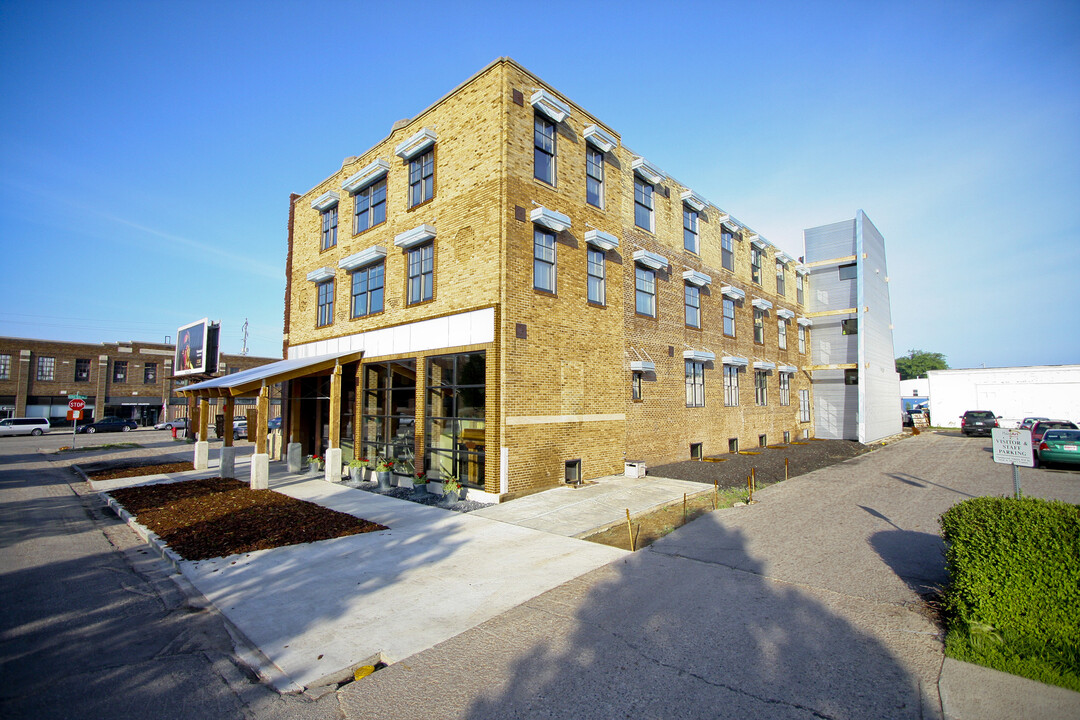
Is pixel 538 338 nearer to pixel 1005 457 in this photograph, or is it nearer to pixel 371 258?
pixel 371 258

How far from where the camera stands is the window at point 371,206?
17.6 metres

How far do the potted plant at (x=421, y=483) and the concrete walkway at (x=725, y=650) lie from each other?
713 cm

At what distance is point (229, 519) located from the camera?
10664 millimetres

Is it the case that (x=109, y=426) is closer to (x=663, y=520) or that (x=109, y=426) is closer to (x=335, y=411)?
(x=335, y=411)

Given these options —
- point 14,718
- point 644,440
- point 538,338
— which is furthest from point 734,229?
point 14,718

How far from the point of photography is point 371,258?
16.8 m

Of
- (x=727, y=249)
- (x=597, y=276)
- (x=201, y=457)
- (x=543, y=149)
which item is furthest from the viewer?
(x=727, y=249)

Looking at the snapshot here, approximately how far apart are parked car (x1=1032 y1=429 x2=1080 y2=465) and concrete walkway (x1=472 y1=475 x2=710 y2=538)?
1345cm

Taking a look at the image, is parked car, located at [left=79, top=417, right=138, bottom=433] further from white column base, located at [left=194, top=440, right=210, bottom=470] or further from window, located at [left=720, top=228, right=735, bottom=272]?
window, located at [left=720, top=228, right=735, bottom=272]

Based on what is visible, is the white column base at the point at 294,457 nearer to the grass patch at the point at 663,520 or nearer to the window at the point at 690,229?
the grass patch at the point at 663,520

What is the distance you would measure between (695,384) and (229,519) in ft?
55.8

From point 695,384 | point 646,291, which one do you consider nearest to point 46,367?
point 646,291

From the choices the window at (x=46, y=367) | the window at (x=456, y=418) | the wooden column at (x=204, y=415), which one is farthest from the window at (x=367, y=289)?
the window at (x=46, y=367)

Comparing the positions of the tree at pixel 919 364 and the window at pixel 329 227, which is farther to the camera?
the tree at pixel 919 364
